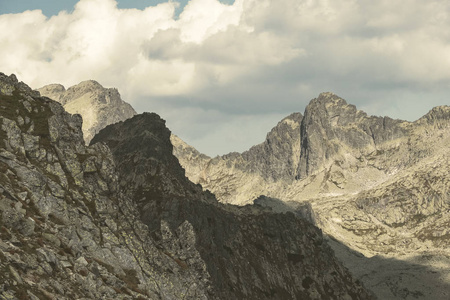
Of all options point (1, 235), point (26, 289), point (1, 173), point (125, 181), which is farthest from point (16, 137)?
point (125, 181)

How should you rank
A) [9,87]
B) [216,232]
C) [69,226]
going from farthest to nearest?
[216,232] < [9,87] < [69,226]

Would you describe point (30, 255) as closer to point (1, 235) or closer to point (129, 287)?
point (1, 235)

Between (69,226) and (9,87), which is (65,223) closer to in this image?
(69,226)

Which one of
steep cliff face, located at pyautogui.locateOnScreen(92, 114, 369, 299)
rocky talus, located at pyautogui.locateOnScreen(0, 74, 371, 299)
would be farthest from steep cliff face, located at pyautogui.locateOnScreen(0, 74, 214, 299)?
steep cliff face, located at pyautogui.locateOnScreen(92, 114, 369, 299)

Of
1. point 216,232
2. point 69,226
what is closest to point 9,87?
point 69,226

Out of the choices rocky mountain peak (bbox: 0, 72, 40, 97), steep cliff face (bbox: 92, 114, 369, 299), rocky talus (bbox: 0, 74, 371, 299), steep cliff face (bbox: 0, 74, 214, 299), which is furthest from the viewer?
steep cliff face (bbox: 92, 114, 369, 299)

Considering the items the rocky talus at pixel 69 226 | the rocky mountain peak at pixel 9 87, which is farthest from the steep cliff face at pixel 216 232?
the rocky mountain peak at pixel 9 87

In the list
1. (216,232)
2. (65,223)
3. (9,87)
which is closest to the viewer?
(65,223)

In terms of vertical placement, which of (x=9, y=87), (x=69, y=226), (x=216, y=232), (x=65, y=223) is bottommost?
(x=69, y=226)

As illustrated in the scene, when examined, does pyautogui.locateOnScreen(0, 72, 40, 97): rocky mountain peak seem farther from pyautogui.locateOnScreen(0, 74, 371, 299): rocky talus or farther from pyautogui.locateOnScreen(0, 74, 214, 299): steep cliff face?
pyautogui.locateOnScreen(0, 74, 214, 299): steep cliff face

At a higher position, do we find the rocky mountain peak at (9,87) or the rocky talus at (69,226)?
the rocky mountain peak at (9,87)

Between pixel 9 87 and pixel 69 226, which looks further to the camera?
pixel 9 87

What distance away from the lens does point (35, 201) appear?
2130 inches

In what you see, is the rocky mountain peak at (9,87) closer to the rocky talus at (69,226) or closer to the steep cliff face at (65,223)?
the rocky talus at (69,226)
